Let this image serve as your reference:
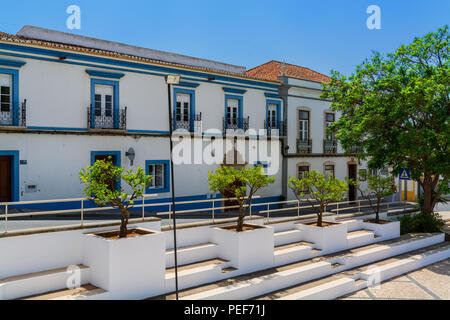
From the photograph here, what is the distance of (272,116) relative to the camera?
20281 mm

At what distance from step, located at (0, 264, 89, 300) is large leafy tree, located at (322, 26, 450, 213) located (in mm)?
10960

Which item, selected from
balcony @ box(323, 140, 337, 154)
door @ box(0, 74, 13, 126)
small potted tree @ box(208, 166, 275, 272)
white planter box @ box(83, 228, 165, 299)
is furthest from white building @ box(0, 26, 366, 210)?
white planter box @ box(83, 228, 165, 299)

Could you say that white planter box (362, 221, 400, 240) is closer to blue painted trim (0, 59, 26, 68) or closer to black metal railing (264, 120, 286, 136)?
black metal railing (264, 120, 286, 136)

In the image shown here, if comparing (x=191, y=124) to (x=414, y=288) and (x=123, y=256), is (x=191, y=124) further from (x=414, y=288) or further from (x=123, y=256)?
(x=414, y=288)

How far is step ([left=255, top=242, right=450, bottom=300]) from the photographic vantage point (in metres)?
9.75

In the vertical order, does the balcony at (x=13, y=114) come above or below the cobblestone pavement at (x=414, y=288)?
above

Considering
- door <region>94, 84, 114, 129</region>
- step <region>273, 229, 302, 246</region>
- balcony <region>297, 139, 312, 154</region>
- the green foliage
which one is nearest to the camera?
step <region>273, 229, 302, 246</region>

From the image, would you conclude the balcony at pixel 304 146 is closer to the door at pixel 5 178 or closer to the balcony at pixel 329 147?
the balcony at pixel 329 147

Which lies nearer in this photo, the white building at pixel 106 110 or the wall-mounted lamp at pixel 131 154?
the white building at pixel 106 110

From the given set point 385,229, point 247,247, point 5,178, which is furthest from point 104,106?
point 385,229

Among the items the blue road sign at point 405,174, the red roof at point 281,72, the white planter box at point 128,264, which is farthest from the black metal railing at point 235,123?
the white planter box at point 128,264

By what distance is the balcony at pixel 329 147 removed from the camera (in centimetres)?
2266

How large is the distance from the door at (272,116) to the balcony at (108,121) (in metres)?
7.73
